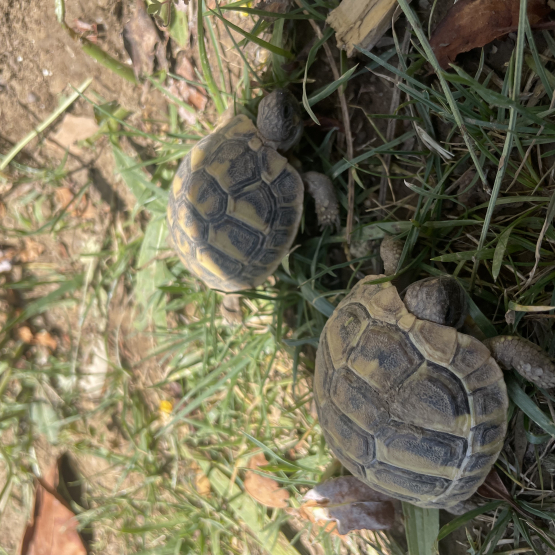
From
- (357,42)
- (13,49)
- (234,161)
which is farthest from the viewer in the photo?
(13,49)

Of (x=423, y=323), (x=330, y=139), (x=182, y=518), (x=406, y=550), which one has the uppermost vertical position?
(x=330, y=139)

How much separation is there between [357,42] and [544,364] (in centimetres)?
143

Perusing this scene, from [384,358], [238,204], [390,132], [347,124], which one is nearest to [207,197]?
[238,204]

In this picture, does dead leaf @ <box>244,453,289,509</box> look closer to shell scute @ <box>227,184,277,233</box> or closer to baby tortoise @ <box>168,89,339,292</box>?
baby tortoise @ <box>168,89,339,292</box>

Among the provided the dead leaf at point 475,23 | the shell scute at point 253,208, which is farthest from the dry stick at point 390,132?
the shell scute at point 253,208

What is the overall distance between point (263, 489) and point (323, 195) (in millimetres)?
1624

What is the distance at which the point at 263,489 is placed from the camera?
2.36 meters

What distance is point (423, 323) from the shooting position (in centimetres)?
151

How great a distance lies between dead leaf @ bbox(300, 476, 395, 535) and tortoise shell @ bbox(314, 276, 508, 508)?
1.51 ft

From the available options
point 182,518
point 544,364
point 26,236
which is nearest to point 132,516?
point 182,518

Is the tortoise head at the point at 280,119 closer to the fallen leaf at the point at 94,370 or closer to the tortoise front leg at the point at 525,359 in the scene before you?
the tortoise front leg at the point at 525,359

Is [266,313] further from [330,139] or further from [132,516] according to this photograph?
[132,516]

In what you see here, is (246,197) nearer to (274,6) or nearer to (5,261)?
(274,6)

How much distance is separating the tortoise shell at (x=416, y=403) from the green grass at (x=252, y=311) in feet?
0.79
